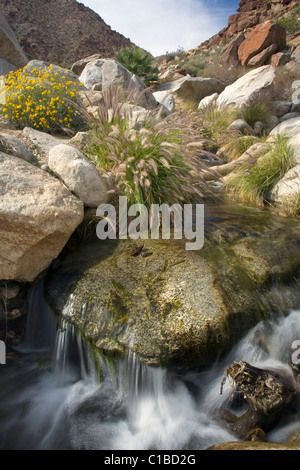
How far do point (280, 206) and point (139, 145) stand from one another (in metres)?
2.78

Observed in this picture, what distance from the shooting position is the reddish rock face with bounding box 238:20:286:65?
18.9 meters

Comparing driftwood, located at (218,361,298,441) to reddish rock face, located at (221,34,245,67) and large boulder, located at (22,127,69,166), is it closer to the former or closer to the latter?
large boulder, located at (22,127,69,166)

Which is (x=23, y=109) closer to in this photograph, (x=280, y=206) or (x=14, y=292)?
(x=14, y=292)

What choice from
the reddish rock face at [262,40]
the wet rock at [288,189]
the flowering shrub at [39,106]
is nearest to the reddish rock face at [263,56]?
the reddish rock face at [262,40]

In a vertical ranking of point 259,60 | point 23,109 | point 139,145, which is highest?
point 259,60

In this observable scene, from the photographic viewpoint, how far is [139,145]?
4027 millimetres

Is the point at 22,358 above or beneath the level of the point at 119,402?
above

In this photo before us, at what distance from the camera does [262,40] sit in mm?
19203

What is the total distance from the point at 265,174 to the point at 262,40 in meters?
17.9

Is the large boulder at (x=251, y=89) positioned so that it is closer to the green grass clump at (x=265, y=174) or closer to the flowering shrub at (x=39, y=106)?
the green grass clump at (x=265, y=174)

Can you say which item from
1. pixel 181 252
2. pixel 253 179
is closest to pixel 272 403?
pixel 181 252

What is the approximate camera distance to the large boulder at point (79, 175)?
359 cm

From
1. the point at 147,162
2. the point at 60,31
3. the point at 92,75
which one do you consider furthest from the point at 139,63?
the point at 60,31

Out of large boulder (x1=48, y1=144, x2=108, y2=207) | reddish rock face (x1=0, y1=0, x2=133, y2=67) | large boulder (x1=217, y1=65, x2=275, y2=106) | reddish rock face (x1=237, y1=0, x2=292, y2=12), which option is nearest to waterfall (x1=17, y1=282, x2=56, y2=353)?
large boulder (x1=48, y1=144, x2=108, y2=207)
